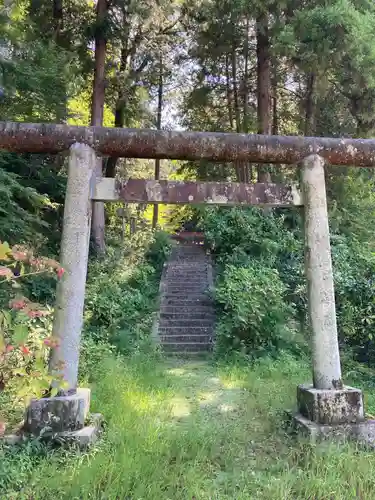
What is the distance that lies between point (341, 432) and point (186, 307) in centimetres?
632

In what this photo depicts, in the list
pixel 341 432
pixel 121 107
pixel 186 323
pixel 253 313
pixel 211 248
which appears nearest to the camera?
pixel 341 432

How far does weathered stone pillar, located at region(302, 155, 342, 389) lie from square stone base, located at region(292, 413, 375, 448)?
392mm

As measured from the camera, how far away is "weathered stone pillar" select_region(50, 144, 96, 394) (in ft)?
13.4

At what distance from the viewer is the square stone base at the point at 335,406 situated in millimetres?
4160

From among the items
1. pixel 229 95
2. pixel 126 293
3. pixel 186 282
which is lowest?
pixel 126 293

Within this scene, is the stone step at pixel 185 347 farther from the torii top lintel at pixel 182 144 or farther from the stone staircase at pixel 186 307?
the torii top lintel at pixel 182 144

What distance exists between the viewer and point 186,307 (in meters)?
10.2

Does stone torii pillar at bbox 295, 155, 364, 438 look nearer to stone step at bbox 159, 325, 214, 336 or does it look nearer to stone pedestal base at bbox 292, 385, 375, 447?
stone pedestal base at bbox 292, 385, 375, 447

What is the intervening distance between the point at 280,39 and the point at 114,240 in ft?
25.7

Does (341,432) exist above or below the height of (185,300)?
below

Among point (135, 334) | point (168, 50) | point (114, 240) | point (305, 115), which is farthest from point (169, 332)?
point (168, 50)

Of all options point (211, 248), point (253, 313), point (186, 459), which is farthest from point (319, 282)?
point (211, 248)

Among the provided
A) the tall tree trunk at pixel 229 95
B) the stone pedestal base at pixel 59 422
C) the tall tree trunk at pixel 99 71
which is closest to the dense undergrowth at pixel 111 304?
the stone pedestal base at pixel 59 422

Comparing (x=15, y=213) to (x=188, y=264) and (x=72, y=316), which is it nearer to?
(x=72, y=316)
